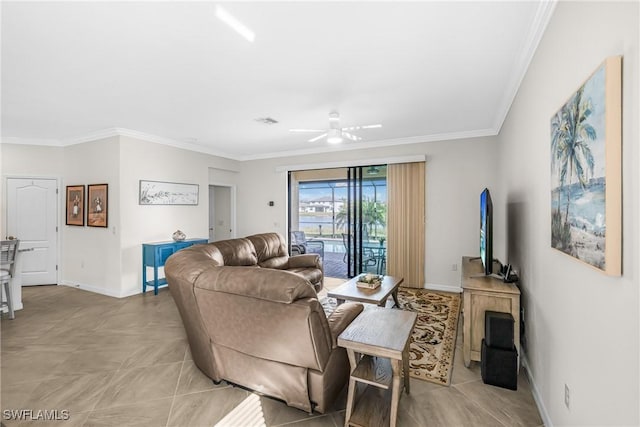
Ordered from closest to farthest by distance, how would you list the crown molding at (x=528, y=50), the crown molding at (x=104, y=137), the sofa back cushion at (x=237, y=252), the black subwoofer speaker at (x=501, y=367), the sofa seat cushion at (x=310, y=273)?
1. the crown molding at (x=528, y=50)
2. the black subwoofer speaker at (x=501, y=367)
3. the sofa back cushion at (x=237, y=252)
4. the sofa seat cushion at (x=310, y=273)
5. the crown molding at (x=104, y=137)

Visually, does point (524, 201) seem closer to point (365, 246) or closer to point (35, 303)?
point (365, 246)

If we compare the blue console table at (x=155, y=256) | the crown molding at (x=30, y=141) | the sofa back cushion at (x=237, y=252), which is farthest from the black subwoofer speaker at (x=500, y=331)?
the crown molding at (x=30, y=141)

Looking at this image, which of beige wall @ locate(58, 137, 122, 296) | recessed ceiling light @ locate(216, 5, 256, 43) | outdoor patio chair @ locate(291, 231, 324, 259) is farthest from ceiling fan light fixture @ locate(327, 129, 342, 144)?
beige wall @ locate(58, 137, 122, 296)

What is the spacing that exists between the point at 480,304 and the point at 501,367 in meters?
0.47

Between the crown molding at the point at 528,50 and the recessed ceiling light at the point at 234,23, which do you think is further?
the recessed ceiling light at the point at 234,23

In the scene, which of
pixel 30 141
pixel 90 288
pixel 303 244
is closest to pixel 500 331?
pixel 303 244

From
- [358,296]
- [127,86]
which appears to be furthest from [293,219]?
[127,86]

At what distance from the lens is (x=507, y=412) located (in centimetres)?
199

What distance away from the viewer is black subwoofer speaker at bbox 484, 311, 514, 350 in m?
2.25

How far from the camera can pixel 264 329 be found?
1860 millimetres

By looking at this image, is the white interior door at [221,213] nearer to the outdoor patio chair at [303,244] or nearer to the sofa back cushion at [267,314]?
the outdoor patio chair at [303,244]

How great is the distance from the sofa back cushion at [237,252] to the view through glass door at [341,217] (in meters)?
2.07

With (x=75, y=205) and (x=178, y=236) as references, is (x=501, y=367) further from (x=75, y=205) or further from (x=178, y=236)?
(x=75, y=205)

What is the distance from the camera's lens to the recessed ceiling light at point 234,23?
1.87 m
